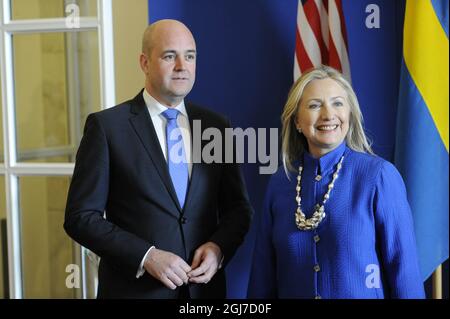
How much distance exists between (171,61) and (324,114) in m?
0.46

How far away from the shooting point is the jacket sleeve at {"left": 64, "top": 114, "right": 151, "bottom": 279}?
163 cm

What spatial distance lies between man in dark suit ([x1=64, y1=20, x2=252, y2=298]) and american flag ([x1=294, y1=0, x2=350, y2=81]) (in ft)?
1.48

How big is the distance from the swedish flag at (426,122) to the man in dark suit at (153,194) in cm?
59

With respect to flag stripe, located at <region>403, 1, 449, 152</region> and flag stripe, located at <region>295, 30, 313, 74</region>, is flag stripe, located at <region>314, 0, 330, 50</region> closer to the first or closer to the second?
flag stripe, located at <region>295, 30, 313, 74</region>

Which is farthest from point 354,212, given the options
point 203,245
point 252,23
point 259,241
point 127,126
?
point 252,23

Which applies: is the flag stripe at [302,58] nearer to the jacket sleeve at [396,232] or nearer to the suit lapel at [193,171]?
the suit lapel at [193,171]

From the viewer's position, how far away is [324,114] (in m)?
1.58

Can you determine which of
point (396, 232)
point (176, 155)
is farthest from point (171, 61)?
point (396, 232)

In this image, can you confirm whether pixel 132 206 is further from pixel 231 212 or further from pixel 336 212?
pixel 336 212

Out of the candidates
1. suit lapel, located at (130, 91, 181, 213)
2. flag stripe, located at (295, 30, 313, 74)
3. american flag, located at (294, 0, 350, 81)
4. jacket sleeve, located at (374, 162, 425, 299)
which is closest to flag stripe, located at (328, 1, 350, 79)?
american flag, located at (294, 0, 350, 81)

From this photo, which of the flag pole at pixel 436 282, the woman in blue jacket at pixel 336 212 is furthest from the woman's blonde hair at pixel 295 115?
the flag pole at pixel 436 282

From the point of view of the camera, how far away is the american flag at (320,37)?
1.98 metres

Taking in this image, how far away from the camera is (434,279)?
2012 mm

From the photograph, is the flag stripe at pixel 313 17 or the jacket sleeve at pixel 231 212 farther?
the flag stripe at pixel 313 17
